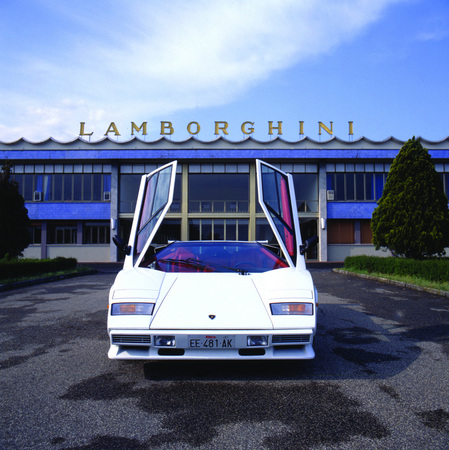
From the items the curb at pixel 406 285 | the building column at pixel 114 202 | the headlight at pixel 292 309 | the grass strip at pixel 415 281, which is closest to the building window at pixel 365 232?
the curb at pixel 406 285

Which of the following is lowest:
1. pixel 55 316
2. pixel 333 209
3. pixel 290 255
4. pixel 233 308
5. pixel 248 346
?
pixel 55 316

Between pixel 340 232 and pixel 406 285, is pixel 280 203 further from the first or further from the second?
pixel 340 232

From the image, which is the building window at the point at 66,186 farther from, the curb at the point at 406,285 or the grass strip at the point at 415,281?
the grass strip at the point at 415,281

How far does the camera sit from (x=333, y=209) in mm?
27531

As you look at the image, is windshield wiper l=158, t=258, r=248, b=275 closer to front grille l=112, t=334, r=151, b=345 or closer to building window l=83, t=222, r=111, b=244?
front grille l=112, t=334, r=151, b=345

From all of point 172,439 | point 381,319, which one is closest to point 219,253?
point 172,439

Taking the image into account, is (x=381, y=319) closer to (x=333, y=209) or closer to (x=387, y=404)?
(x=387, y=404)

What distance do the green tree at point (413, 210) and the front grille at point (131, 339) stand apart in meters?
12.2

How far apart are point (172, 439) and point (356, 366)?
7.12 ft

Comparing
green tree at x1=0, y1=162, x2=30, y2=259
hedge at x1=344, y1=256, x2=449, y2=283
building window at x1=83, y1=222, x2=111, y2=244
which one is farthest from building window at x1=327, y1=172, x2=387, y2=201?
green tree at x1=0, y1=162, x2=30, y2=259

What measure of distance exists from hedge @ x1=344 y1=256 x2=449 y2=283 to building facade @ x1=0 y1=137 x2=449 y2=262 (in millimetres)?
11490

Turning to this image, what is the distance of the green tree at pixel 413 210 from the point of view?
1314cm

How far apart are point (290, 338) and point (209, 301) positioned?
2.55 ft

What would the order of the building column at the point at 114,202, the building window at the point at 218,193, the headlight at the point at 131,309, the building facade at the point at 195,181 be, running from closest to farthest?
the headlight at the point at 131,309 < the building facade at the point at 195,181 < the building column at the point at 114,202 < the building window at the point at 218,193
